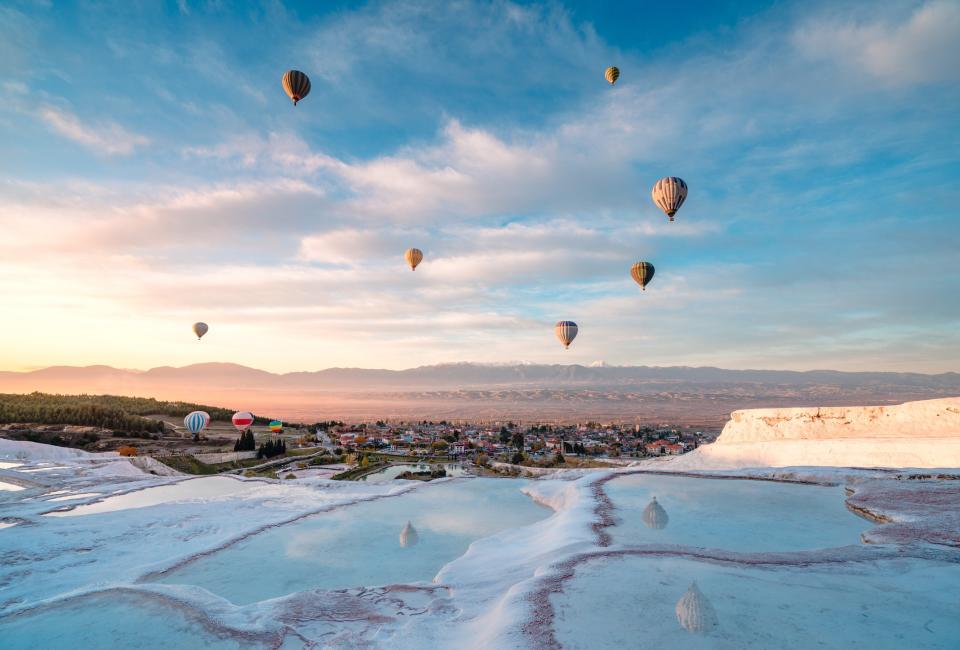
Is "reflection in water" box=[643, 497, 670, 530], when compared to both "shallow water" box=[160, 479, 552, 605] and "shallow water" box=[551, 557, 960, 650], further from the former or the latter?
"shallow water" box=[160, 479, 552, 605]

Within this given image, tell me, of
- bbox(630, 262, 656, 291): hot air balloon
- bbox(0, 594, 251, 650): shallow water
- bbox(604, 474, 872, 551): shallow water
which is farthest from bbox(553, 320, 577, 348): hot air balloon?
bbox(0, 594, 251, 650): shallow water

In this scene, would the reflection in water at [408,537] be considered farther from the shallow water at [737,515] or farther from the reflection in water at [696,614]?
the reflection in water at [696,614]

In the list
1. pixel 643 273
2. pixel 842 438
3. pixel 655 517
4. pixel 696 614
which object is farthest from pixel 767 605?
pixel 643 273

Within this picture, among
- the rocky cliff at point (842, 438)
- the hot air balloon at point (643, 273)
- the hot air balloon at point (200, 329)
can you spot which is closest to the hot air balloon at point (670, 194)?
the hot air balloon at point (643, 273)

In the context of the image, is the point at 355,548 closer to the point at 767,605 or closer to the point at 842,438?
the point at 767,605

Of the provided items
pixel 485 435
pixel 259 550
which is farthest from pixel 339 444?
pixel 259 550

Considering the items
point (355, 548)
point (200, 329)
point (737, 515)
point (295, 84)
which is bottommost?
point (355, 548)
